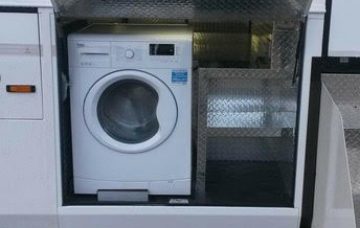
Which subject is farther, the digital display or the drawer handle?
the digital display

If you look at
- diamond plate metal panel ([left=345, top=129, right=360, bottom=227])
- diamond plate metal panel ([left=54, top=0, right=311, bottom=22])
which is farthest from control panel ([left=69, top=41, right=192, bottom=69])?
diamond plate metal panel ([left=345, top=129, right=360, bottom=227])

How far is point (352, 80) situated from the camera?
2.53 m

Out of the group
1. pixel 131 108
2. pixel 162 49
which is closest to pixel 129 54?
pixel 162 49

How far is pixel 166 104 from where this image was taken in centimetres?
273

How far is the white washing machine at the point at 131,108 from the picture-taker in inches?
104

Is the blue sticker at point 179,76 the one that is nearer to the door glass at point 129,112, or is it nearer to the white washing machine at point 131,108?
the white washing machine at point 131,108

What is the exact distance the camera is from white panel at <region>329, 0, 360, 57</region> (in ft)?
7.99

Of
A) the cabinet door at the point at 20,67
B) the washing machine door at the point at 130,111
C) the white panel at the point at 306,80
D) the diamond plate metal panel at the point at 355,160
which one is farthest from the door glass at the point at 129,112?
the diamond plate metal panel at the point at 355,160

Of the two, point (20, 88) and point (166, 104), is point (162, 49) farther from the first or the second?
point (20, 88)

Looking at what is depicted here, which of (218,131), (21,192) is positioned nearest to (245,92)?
(218,131)

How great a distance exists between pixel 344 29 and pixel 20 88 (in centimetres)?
164

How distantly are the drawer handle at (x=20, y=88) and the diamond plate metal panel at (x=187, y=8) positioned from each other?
1.33 ft

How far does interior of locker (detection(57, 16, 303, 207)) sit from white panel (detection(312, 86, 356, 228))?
0.14m

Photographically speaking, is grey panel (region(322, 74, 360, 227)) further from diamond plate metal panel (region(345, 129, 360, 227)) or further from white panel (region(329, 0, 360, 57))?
white panel (region(329, 0, 360, 57))
